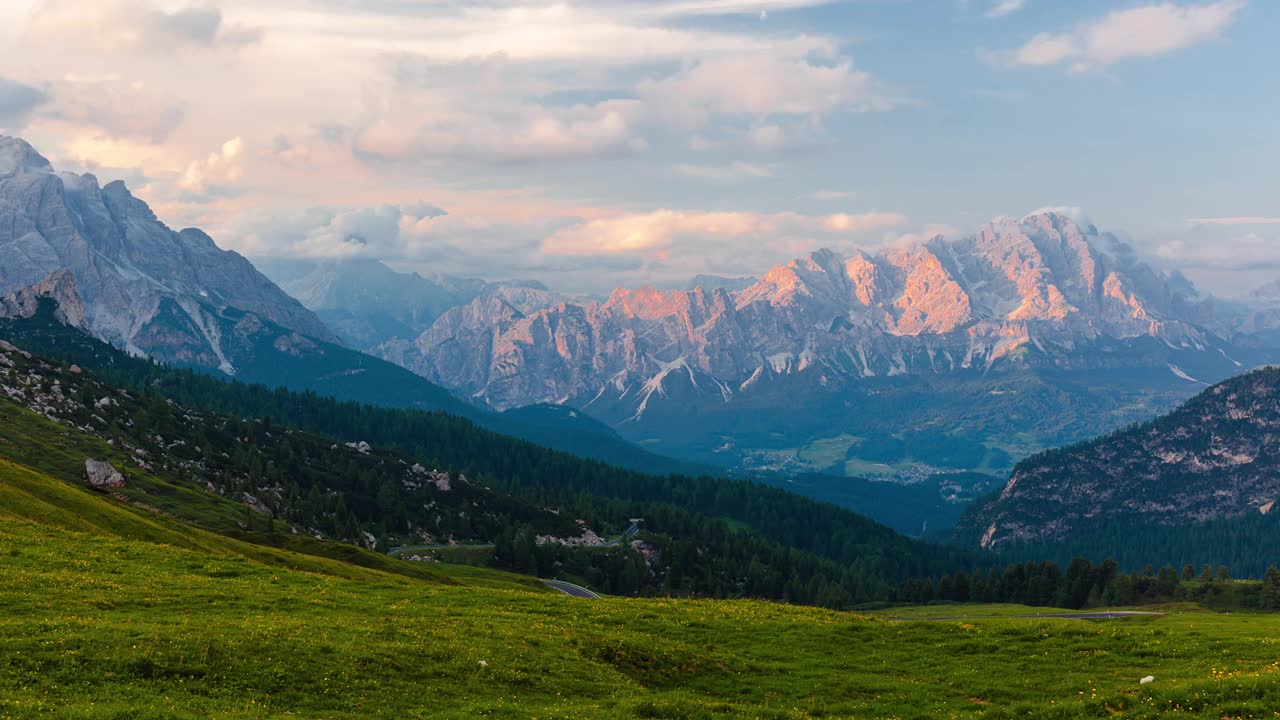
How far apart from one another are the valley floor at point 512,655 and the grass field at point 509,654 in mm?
179

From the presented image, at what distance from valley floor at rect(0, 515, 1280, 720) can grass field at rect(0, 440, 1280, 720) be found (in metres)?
0.18

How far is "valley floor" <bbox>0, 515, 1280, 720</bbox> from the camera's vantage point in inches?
1736

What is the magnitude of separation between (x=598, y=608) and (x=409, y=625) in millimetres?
19447

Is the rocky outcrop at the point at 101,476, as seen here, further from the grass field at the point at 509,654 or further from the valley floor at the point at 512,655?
the valley floor at the point at 512,655

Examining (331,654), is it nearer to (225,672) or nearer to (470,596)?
(225,672)

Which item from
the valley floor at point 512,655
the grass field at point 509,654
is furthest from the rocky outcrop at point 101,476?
the valley floor at point 512,655

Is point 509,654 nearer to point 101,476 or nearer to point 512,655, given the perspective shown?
point 512,655

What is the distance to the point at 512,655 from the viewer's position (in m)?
55.5

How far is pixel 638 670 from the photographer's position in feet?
191

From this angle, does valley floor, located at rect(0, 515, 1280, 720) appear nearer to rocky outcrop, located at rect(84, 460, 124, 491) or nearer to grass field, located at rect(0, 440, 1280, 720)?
grass field, located at rect(0, 440, 1280, 720)

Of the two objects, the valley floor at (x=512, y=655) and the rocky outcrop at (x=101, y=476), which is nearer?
the valley floor at (x=512, y=655)

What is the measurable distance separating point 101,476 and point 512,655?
479 feet

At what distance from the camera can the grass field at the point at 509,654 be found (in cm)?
4409

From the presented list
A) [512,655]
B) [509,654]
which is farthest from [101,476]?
[512,655]
